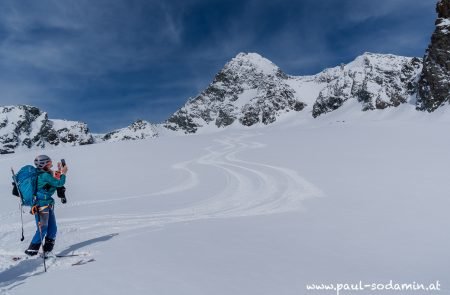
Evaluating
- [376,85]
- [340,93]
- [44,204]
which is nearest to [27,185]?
[44,204]

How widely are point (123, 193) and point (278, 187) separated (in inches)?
249

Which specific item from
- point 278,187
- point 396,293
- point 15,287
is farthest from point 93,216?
point 396,293

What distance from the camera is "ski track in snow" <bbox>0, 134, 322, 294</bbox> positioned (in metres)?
9.45

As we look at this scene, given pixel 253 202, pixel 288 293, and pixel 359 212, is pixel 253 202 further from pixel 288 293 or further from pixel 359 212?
pixel 288 293

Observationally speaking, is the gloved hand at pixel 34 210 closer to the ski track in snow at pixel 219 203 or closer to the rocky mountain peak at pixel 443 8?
the ski track in snow at pixel 219 203

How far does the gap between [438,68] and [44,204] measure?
78.5m

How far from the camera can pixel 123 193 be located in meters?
15.4

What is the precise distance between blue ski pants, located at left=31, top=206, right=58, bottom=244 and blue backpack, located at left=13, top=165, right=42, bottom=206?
1.04 feet

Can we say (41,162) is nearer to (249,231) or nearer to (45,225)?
(45,225)

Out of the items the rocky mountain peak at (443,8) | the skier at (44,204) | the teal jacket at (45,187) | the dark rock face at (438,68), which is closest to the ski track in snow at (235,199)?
the skier at (44,204)

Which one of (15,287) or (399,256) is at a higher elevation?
(15,287)

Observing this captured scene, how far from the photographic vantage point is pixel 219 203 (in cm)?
1237

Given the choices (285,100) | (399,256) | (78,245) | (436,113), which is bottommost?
(399,256)

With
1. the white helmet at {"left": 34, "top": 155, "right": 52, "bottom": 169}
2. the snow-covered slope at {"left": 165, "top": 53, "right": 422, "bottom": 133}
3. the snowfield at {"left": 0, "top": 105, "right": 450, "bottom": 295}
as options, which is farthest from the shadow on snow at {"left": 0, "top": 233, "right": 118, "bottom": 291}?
the snow-covered slope at {"left": 165, "top": 53, "right": 422, "bottom": 133}
